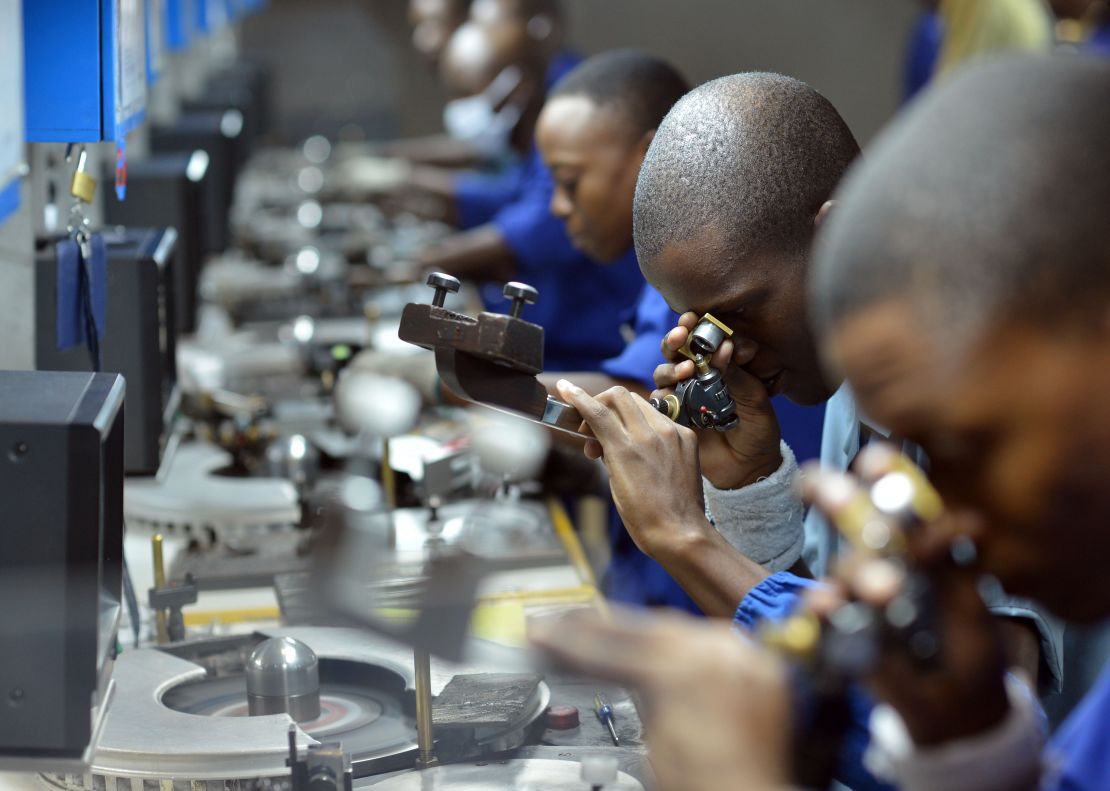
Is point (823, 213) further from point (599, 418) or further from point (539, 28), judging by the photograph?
point (539, 28)

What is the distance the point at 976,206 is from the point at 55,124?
1465mm

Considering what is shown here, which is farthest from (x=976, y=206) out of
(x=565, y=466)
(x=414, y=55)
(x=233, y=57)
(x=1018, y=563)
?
(x=414, y=55)

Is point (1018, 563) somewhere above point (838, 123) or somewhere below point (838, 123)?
below

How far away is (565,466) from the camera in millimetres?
2797

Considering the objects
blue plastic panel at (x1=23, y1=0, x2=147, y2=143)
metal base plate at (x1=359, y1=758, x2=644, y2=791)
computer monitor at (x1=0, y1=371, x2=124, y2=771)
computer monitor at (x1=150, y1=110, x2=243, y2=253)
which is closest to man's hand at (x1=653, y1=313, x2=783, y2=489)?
metal base plate at (x1=359, y1=758, x2=644, y2=791)

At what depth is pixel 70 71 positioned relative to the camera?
192cm

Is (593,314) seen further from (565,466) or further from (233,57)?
(233,57)

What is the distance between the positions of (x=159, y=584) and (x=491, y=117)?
362 cm

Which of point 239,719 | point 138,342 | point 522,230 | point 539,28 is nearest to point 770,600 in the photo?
point 239,719

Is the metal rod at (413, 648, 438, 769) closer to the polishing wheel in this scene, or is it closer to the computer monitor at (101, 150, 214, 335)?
the polishing wheel

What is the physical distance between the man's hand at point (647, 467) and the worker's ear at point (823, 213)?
0.29m

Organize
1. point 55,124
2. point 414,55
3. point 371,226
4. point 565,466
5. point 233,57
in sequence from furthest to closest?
point 414,55
point 233,57
point 371,226
point 565,466
point 55,124

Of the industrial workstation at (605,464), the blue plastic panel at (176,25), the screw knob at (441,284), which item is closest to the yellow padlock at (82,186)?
the industrial workstation at (605,464)

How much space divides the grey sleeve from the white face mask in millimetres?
3310
